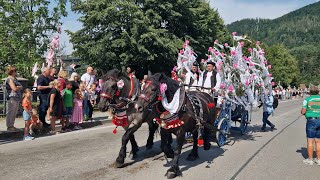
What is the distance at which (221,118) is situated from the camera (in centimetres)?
911

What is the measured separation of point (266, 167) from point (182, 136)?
2.02m

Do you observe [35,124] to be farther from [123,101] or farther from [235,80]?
[235,80]

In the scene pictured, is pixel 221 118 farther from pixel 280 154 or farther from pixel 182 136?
pixel 182 136

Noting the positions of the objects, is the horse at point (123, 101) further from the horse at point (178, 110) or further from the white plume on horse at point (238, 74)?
the white plume on horse at point (238, 74)

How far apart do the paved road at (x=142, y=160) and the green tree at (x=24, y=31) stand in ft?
18.2

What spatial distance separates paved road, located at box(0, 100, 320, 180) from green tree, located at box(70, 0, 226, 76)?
56.0 ft

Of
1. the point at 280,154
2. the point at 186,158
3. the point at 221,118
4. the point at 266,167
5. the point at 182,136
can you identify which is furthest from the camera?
the point at 221,118

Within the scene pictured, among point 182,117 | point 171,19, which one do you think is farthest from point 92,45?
point 182,117

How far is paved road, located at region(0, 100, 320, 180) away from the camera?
6352 millimetres

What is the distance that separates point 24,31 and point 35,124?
636 cm

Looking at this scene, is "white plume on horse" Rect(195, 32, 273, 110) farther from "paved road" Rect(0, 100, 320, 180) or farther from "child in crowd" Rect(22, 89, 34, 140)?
"child in crowd" Rect(22, 89, 34, 140)

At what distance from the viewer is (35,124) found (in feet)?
34.7

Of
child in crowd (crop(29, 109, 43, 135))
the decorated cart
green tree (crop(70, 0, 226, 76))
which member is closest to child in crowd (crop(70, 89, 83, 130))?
child in crowd (crop(29, 109, 43, 135))

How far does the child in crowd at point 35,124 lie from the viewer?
1039 centimetres
